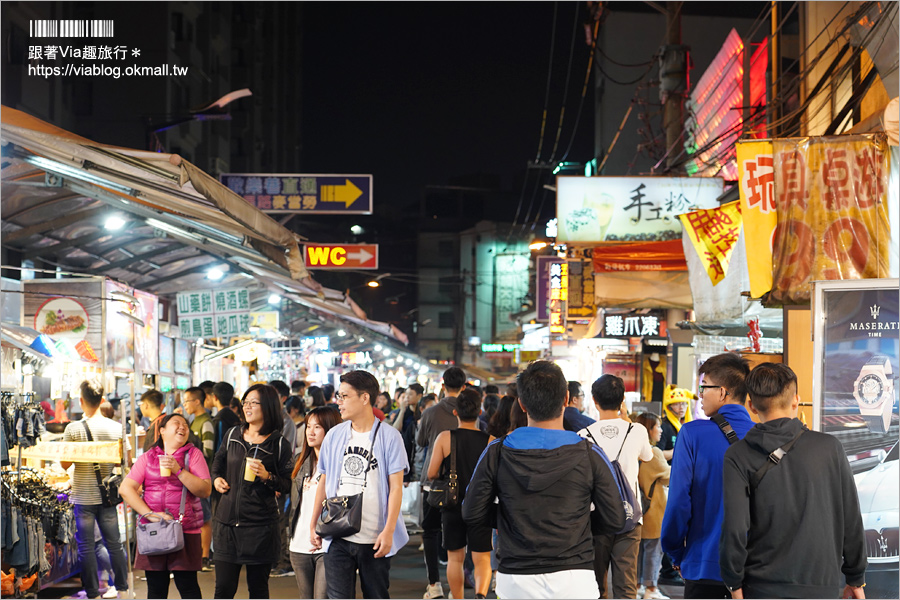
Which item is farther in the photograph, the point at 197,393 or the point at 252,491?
the point at 197,393

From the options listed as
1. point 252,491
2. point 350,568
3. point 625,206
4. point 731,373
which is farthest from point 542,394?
point 625,206

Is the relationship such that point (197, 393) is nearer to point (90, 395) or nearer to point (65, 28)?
point (90, 395)

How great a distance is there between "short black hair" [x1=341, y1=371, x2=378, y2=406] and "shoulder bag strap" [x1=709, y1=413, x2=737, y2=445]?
7.47 feet

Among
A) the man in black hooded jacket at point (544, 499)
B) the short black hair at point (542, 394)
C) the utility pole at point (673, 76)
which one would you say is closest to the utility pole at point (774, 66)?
the utility pole at point (673, 76)

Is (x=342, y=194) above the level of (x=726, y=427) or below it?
above

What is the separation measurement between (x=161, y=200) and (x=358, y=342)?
2867 centimetres

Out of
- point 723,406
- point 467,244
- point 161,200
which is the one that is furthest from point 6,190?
point 467,244

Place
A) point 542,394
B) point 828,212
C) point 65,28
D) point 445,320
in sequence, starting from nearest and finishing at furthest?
point 542,394, point 828,212, point 65,28, point 445,320

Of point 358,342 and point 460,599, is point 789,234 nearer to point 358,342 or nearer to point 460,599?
point 460,599

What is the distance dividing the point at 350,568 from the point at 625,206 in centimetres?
1095

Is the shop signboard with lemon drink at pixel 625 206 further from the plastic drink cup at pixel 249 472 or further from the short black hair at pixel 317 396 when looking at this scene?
the plastic drink cup at pixel 249 472

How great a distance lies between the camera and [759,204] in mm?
8711

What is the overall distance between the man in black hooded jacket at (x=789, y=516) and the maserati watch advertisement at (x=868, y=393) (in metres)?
2.73

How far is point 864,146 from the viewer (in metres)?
8.45
